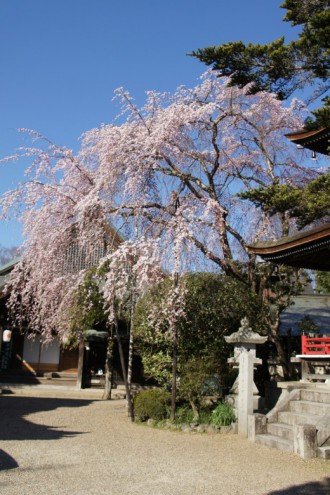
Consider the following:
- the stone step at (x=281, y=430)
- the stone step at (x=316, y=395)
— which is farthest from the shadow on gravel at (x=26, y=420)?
the stone step at (x=316, y=395)

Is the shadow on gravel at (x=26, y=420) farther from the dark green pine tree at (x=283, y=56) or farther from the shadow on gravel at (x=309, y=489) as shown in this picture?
the dark green pine tree at (x=283, y=56)

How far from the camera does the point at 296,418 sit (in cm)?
854

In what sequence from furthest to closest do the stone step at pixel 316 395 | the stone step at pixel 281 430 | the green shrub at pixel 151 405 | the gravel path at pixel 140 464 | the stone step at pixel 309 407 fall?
the green shrub at pixel 151 405
the stone step at pixel 316 395
the stone step at pixel 309 407
the stone step at pixel 281 430
the gravel path at pixel 140 464

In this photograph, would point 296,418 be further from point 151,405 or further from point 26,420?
point 26,420

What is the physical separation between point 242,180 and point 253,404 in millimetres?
5914

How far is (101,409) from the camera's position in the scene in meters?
13.3

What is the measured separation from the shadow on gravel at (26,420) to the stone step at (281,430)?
3775 millimetres

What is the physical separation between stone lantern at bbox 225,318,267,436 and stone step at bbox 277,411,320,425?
62 centimetres

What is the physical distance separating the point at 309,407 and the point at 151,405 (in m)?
3.52

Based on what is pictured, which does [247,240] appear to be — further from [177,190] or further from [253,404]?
[253,404]

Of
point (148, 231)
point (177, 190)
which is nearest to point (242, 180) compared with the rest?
point (177, 190)

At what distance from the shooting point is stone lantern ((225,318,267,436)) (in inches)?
362

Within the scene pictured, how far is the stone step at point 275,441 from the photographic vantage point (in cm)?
762

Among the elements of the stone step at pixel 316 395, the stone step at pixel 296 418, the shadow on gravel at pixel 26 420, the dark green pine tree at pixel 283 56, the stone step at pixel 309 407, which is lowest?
the shadow on gravel at pixel 26 420
